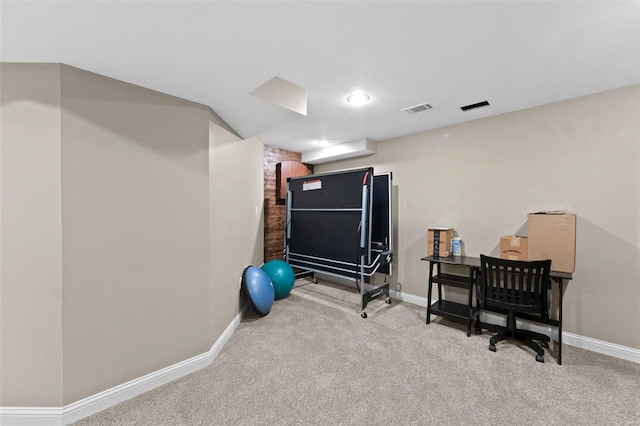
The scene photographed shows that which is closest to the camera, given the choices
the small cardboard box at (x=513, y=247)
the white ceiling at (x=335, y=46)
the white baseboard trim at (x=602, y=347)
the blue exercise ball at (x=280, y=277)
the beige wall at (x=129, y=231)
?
the white ceiling at (x=335, y=46)

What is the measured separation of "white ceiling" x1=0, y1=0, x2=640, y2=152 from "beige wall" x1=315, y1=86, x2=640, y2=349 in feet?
1.28

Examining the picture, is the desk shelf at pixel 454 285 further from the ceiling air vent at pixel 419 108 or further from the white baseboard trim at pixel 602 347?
the ceiling air vent at pixel 419 108

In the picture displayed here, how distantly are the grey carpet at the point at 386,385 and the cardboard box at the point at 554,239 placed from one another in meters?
0.91

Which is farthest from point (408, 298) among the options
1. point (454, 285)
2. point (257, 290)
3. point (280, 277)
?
point (257, 290)

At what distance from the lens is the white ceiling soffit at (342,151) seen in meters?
4.18

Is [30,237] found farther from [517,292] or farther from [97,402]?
[517,292]

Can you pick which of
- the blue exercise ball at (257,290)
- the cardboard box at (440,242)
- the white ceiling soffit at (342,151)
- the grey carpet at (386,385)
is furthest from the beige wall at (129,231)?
the cardboard box at (440,242)

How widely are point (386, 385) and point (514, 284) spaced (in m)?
1.52

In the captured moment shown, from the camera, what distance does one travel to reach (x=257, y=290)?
321 cm

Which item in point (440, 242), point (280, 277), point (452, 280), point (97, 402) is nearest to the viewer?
point (97, 402)

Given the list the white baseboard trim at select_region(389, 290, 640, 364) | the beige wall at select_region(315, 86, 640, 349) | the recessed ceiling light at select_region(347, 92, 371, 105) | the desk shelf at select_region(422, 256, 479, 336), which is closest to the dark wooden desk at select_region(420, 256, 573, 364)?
the desk shelf at select_region(422, 256, 479, 336)

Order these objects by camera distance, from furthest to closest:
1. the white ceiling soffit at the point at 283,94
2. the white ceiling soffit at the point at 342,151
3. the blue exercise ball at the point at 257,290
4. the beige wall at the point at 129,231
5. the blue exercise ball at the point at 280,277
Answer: the white ceiling soffit at the point at 342,151
the blue exercise ball at the point at 280,277
the blue exercise ball at the point at 257,290
the white ceiling soffit at the point at 283,94
the beige wall at the point at 129,231

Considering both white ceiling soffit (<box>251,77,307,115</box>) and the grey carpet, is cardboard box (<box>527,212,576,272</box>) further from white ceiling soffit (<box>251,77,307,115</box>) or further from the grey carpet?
white ceiling soffit (<box>251,77,307,115</box>)

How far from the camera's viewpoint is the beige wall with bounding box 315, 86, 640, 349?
7.86 ft
